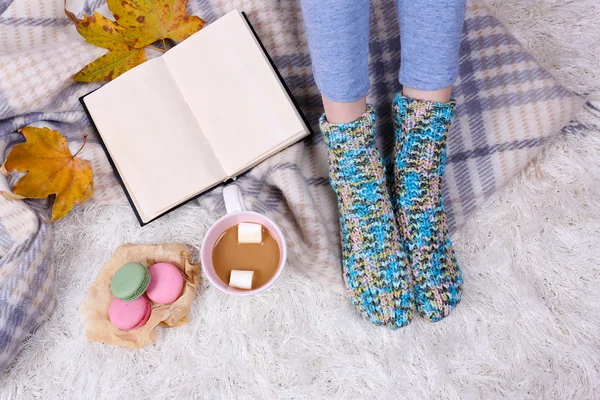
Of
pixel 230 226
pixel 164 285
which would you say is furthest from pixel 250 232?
pixel 164 285

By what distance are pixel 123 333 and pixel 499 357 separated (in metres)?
0.57

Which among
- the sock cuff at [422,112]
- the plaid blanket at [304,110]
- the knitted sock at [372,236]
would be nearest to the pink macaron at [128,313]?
the plaid blanket at [304,110]

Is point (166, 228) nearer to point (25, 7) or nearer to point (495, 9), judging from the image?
point (25, 7)

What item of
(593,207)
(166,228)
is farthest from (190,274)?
(593,207)

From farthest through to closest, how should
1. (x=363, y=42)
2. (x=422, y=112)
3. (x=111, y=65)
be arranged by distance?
(x=111, y=65) < (x=422, y=112) < (x=363, y=42)

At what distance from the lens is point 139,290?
2.22ft

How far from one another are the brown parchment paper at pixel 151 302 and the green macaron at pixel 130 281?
5 cm

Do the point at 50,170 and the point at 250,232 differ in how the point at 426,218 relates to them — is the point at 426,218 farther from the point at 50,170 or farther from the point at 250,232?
the point at 50,170

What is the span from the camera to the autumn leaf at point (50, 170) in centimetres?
71

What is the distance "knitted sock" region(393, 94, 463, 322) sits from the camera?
0.68 meters

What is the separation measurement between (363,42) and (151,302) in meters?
0.49

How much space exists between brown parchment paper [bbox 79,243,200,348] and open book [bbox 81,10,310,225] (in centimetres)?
6

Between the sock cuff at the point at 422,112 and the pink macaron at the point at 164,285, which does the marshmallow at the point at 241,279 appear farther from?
the sock cuff at the point at 422,112

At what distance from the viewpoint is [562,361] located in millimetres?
694
